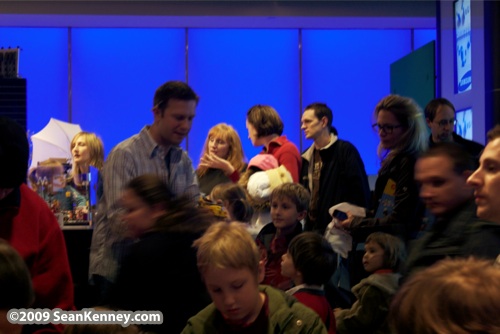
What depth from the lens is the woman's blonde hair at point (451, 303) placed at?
1.08 m

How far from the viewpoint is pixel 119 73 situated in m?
10.2

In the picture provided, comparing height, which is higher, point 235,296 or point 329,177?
point 329,177

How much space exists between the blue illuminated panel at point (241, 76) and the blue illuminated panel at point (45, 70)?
1.66m

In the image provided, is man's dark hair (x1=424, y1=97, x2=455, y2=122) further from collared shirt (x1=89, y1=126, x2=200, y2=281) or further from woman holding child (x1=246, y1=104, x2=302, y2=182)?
collared shirt (x1=89, y1=126, x2=200, y2=281)

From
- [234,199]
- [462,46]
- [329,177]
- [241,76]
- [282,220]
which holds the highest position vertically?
[241,76]

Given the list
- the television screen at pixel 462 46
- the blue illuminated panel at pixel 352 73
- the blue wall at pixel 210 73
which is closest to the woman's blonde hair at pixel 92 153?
the television screen at pixel 462 46

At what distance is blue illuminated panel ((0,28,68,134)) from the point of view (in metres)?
9.99

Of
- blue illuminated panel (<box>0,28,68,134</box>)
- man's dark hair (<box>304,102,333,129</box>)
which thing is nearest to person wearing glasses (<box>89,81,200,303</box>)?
man's dark hair (<box>304,102,333,129</box>)

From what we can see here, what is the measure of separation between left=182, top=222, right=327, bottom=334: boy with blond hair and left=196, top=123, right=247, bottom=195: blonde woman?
233 centimetres

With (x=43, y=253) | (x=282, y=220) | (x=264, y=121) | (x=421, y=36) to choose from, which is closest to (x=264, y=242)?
(x=282, y=220)

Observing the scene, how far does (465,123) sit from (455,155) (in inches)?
171

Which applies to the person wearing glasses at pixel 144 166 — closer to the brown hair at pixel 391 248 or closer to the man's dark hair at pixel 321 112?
the brown hair at pixel 391 248

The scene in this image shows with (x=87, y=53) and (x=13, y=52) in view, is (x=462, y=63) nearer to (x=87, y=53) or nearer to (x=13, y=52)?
(x=13, y=52)

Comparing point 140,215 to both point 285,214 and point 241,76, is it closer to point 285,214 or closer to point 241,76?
point 285,214
